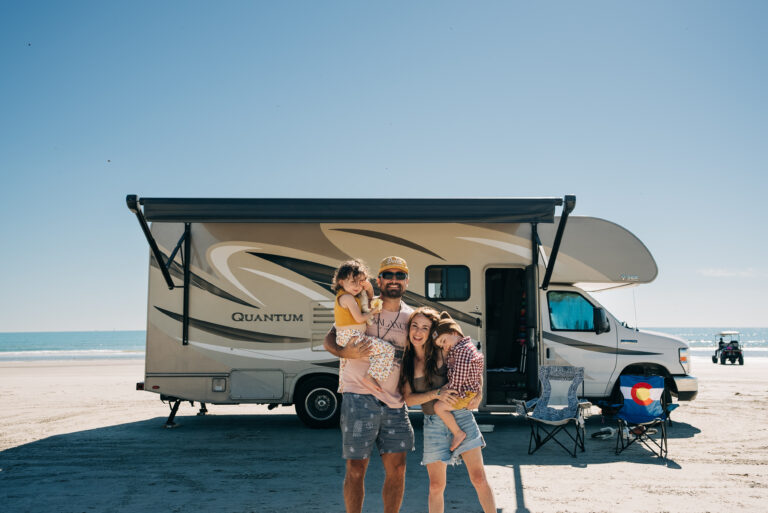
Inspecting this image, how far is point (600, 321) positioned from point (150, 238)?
6151 millimetres

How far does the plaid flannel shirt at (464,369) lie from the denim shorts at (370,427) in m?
0.38

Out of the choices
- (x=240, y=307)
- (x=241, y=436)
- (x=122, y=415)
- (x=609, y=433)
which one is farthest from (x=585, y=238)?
(x=122, y=415)

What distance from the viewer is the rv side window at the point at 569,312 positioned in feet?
26.7

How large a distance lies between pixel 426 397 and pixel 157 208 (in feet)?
16.2

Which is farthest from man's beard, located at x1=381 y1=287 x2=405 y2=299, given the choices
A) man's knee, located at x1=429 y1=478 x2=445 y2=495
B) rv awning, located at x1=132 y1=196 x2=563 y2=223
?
rv awning, located at x1=132 y1=196 x2=563 y2=223

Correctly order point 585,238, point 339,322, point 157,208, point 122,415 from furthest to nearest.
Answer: point 122,415 → point 585,238 → point 157,208 → point 339,322

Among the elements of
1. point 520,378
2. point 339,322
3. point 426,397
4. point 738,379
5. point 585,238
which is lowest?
point 738,379

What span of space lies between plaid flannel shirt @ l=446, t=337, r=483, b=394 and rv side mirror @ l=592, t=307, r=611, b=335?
17.1 ft

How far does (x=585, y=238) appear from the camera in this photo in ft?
26.3

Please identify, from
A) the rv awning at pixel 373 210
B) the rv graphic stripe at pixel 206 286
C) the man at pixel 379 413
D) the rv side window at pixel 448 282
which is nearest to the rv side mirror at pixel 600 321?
the rv awning at pixel 373 210

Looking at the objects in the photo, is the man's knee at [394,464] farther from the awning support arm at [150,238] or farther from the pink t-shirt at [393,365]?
the awning support arm at [150,238]

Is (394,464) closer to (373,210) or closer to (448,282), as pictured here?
(373,210)

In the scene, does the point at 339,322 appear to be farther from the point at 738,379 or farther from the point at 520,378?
the point at 738,379

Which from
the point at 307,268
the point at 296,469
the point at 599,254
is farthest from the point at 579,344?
the point at 296,469
